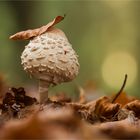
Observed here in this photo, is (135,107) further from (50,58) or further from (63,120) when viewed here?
(63,120)

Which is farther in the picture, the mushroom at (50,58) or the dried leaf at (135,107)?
the dried leaf at (135,107)

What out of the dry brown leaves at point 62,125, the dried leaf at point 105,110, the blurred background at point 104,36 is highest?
the blurred background at point 104,36

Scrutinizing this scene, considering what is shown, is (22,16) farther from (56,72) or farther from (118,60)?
(118,60)

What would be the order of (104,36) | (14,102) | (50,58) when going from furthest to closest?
(104,36) < (14,102) < (50,58)

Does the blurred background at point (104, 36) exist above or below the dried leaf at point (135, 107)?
above

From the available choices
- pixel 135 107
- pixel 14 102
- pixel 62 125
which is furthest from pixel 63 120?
pixel 135 107

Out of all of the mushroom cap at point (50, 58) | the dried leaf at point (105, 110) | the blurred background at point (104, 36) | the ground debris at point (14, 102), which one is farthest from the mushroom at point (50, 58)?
the blurred background at point (104, 36)

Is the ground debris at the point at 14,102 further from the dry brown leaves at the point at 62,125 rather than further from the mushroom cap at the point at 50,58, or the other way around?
the mushroom cap at the point at 50,58

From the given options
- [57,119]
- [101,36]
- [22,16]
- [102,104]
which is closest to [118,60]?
[101,36]
